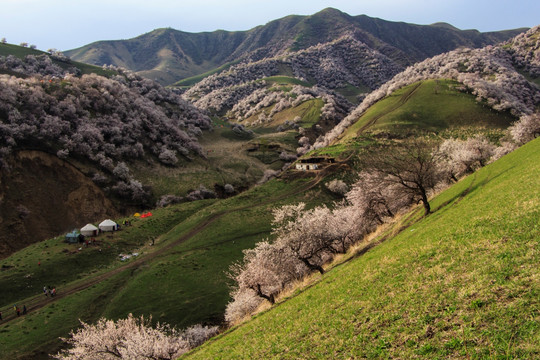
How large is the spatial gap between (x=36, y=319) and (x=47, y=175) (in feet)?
187

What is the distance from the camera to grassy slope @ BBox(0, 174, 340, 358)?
42844 millimetres

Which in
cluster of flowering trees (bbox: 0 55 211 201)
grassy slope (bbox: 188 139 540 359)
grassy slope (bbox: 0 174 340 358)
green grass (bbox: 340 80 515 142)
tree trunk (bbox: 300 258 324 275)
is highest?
cluster of flowering trees (bbox: 0 55 211 201)

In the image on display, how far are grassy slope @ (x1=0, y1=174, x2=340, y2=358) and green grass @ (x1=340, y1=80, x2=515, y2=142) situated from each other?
62076mm

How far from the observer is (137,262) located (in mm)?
58469

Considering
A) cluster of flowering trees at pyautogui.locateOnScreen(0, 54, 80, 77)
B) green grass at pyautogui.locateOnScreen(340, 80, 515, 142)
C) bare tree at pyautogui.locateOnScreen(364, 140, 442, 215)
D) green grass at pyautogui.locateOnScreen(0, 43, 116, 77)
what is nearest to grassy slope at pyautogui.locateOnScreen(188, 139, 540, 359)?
bare tree at pyautogui.locateOnScreen(364, 140, 442, 215)

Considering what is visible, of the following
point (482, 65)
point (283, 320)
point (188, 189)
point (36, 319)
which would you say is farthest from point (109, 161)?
point (482, 65)

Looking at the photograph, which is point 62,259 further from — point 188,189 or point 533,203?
point 533,203

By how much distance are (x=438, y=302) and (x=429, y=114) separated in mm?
130114

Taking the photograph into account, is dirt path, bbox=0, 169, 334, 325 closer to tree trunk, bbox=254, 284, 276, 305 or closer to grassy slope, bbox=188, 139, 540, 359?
tree trunk, bbox=254, 284, 276, 305

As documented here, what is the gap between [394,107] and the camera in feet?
458

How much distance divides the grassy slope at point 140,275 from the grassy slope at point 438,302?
28.9 meters

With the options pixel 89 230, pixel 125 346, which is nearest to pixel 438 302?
pixel 125 346

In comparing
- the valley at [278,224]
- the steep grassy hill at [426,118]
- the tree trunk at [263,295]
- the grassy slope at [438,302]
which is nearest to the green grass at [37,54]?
the valley at [278,224]

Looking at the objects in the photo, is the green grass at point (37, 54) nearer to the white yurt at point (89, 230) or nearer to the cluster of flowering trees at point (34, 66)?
the cluster of flowering trees at point (34, 66)
